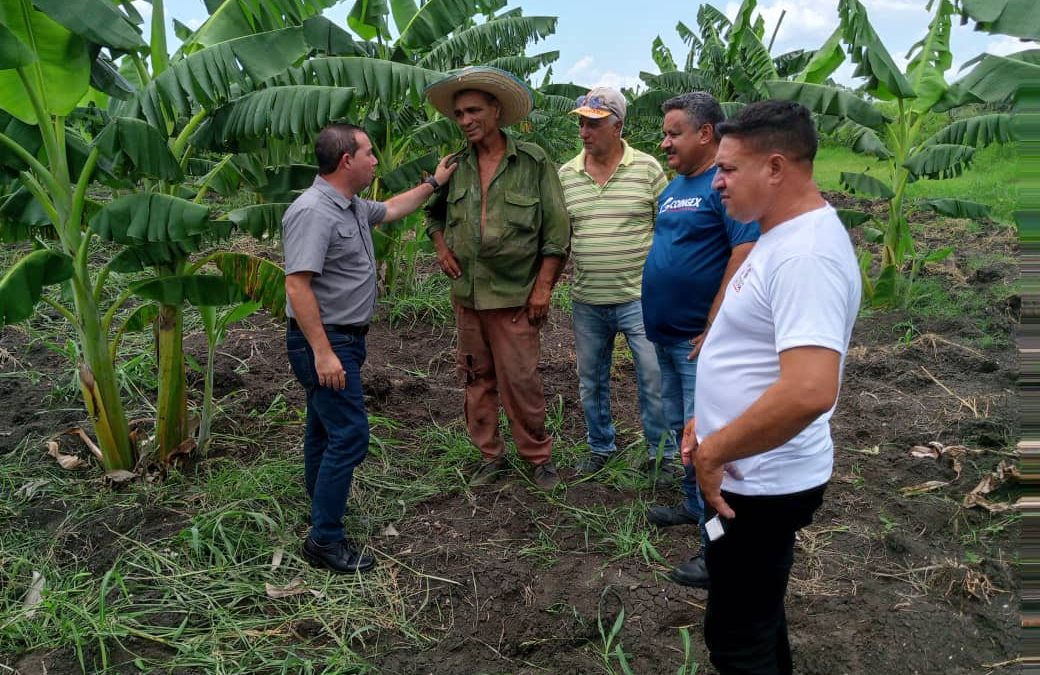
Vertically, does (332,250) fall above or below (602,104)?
below

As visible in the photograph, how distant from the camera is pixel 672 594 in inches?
128

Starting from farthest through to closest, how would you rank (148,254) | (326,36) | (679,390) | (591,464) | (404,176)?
(404,176), (326,36), (591,464), (148,254), (679,390)

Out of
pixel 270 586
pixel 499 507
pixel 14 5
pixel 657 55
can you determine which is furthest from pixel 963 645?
pixel 657 55

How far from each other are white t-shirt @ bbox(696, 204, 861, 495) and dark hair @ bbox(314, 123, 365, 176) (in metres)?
1.80

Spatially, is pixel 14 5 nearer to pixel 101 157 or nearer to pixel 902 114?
pixel 101 157

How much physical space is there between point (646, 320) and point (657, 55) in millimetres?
11023

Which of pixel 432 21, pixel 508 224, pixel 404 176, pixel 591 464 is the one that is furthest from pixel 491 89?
pixel 432 21

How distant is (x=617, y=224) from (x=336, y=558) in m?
2.05

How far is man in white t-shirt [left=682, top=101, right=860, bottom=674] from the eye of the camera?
1.71 metres

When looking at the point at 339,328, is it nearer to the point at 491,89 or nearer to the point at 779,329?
the point at 491,89

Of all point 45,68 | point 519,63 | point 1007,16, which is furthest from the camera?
point 519,63

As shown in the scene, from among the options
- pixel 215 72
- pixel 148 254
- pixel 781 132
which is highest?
pixel 215 72

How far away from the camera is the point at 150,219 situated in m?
3.38

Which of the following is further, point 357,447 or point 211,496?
point 211,496
